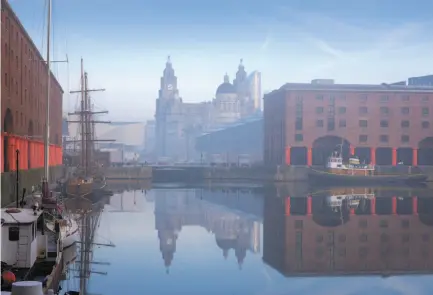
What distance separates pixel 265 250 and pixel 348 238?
5.99 metres

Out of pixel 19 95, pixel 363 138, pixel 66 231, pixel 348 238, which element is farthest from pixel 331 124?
pixel 66 231

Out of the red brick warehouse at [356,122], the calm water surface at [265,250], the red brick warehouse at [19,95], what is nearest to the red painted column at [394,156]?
the red brick warehouse at [356,122]

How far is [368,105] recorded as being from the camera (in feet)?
330

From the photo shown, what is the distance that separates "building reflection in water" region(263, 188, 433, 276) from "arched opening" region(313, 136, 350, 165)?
44.2 metres

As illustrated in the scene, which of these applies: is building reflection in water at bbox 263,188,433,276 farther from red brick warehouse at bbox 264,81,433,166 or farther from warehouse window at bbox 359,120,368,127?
warehouse window at bbox 359,120,368,127

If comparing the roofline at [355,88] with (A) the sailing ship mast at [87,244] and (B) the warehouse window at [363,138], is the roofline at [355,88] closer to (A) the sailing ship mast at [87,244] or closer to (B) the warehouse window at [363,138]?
(B) the warehouse window at [363,138]

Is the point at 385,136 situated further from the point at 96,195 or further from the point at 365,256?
the point at 365,256

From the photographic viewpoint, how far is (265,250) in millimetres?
29906

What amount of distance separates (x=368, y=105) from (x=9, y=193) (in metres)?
74.3

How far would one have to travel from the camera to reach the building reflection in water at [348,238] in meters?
25.2

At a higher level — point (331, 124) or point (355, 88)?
point (355, 88)

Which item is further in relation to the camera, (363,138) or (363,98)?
(363,98)

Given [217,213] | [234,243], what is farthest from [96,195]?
[234,243]

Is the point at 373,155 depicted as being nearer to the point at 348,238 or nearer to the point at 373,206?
the point at 373,206
